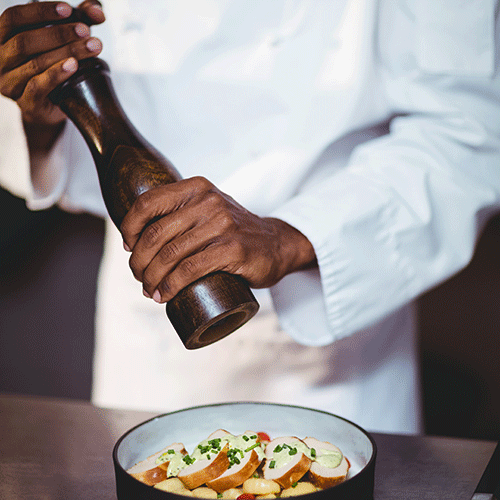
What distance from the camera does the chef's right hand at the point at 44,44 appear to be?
0.60 metres

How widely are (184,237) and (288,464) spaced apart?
21 centimetres

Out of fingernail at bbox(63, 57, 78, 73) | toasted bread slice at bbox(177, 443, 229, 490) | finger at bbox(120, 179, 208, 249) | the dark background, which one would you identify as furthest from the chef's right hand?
the dark background

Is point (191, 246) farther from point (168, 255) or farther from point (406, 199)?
point (406, 199)

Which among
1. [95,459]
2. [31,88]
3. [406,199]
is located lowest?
[95,459]

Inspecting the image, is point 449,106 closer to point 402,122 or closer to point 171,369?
point 402,122

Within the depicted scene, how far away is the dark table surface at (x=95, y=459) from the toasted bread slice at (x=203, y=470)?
0.10 metres

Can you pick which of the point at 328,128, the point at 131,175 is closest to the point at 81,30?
the point at 131,175

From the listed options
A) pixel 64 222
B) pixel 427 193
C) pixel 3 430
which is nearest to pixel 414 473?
pixel 427 193

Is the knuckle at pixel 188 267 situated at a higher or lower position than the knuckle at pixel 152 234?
lower

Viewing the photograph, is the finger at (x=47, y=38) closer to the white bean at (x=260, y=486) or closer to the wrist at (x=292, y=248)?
the wrist at (x=292, y=248)

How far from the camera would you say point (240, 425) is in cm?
60

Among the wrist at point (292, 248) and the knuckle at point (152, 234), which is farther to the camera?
the wrist at point (292, 248)

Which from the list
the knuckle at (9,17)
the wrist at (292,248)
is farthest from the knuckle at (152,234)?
the knuckle at (9,17)

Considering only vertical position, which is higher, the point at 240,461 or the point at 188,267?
the point at 188,267
